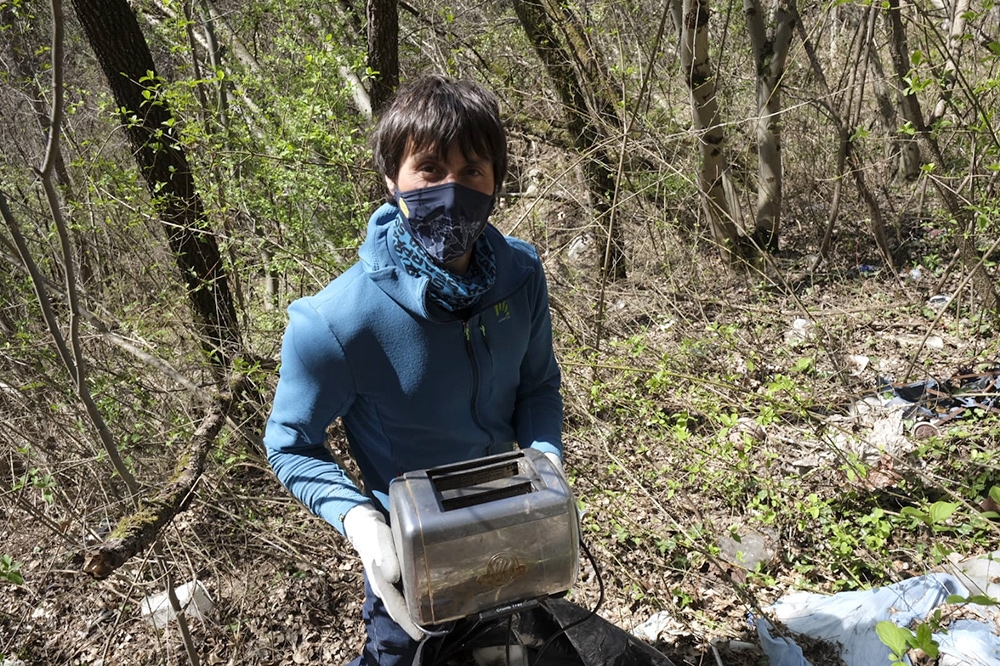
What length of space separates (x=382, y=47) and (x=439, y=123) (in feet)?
12.7

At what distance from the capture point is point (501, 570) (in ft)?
4.78

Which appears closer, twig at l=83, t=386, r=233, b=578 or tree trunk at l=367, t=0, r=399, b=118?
twig at l=83, t=386, r=233, b=578

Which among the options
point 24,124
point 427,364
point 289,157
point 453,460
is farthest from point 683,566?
point 24,124

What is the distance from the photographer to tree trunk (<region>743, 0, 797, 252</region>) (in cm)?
570

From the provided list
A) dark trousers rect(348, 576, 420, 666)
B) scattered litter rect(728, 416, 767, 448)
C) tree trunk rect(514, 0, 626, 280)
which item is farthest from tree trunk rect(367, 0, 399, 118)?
dark trousers rect(348, 576, 420, 666)

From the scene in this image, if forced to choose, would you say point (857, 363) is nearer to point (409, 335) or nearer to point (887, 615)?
point (887, 615)

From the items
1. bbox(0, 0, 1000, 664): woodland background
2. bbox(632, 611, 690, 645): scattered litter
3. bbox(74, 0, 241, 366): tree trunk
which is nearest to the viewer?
bbox(632, 611, 690, 645): scattered litter

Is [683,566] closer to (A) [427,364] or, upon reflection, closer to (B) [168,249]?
(A) [427,364]

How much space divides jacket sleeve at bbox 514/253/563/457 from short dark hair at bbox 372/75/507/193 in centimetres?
40

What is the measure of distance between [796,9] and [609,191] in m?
1.93

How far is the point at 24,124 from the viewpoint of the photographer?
25.4ft

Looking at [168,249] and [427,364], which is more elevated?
[427,364]

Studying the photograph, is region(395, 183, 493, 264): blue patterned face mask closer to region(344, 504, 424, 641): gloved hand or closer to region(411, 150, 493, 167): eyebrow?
region(411, 150, 493, 167): eyebrow

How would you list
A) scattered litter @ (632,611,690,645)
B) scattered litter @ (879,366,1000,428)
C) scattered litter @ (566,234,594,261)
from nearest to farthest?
scattered litter @ (632,611,690,645), scattered litter @ (879,366,1000,428), scattered litter @ (566,234,594,261)
